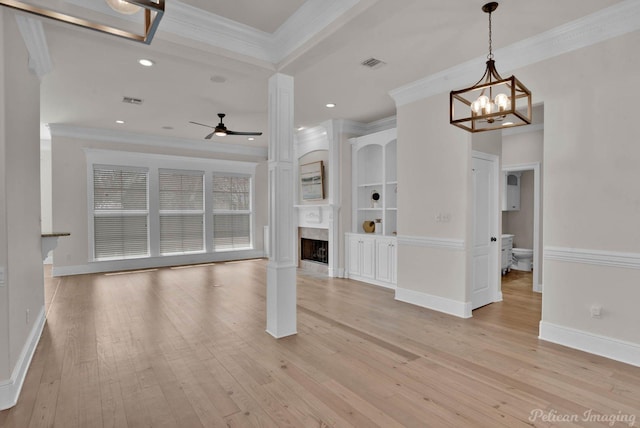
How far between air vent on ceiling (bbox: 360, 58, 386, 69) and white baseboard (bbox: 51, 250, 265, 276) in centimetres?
639

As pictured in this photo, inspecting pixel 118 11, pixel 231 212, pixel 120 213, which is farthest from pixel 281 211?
pixel 231 212

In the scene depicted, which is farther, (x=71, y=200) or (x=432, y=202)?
(x=71, y=200)

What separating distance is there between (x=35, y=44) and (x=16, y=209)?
1654mm

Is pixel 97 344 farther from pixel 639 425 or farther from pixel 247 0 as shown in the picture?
pixel 639 425

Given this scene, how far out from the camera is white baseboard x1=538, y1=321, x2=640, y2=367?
2900mm

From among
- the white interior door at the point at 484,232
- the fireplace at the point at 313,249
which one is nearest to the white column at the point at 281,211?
the white interior door at the point at 484,232

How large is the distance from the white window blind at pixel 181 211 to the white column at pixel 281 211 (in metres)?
5.42

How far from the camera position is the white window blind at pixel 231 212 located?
8805mm

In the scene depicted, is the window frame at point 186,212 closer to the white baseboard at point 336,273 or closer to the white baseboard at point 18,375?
the white baseboard at point 336,273

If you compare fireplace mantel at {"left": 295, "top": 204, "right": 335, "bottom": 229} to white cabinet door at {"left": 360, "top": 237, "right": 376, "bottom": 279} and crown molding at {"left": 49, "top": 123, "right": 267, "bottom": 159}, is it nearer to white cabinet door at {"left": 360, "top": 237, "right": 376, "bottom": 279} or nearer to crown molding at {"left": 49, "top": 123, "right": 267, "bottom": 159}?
white cabinet door at {"left": 360, "top": 237, "right": 376, "bottom": 279}

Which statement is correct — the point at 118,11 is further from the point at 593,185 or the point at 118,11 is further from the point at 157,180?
the point at 157,180

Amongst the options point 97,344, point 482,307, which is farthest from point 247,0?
point 482,307

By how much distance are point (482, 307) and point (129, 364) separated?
4.26 meters

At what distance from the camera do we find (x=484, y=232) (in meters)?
4.70
